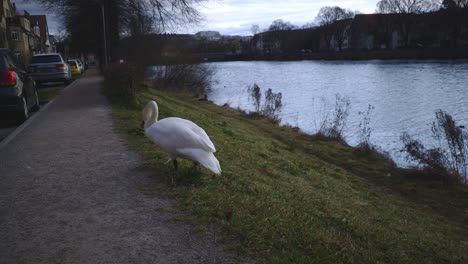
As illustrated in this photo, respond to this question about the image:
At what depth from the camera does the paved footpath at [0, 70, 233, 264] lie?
13.2 feet

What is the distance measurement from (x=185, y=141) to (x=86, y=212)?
1.36 m

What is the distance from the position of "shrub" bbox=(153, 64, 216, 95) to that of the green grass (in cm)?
2071

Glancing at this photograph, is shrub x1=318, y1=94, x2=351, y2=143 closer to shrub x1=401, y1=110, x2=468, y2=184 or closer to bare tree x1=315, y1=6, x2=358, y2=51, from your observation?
shrub x1=401, y1=110, x2=468, y2=184

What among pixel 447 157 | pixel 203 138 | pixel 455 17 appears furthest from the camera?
pixel 455 17

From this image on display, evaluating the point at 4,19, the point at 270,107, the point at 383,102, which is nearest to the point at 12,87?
the point at 270,107

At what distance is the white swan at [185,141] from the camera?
17.7 feet

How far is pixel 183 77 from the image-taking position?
3372 cm

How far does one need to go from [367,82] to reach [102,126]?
29.7 meters

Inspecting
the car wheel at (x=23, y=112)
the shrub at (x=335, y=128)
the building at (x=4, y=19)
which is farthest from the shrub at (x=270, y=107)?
the building at (x=4, y=19)

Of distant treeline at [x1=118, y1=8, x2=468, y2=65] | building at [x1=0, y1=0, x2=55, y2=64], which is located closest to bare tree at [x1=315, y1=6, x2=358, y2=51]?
distant treeline at [x1=118, y1=8, x2=468, y2=65]

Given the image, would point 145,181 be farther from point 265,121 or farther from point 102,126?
Result: point 265,121

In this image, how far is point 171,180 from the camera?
5.87 meters

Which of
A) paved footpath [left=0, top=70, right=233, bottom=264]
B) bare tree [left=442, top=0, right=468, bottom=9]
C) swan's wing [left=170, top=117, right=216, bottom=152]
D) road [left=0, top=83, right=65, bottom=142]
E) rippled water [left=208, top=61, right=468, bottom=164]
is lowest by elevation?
rippled water [left=208, top=61, right=468, bottom=164]

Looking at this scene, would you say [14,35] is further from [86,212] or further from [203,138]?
[86,212]
